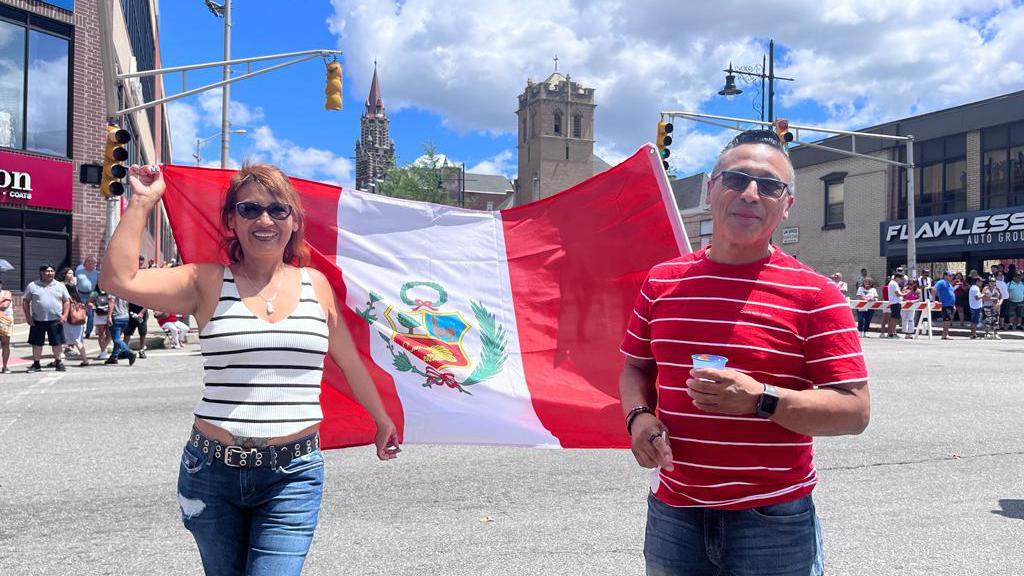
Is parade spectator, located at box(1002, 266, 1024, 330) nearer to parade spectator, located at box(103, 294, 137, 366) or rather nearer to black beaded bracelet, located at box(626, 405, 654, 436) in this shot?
parade spectator, located at box(103, 294, 137, 366)

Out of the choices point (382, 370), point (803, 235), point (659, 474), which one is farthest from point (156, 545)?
point (803, 235)

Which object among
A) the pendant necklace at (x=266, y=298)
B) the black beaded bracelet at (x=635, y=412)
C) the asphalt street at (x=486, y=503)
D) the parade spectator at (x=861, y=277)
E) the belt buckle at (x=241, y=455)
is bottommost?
the asphalt street at (x=486, y=503)

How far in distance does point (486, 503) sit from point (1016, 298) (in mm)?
→ 25318

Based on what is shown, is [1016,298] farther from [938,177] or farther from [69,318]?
[69,318]

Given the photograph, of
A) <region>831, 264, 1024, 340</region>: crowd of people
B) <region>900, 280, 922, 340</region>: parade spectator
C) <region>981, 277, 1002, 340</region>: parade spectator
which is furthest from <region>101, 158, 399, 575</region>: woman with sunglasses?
<region>981, 277, 1002, 340</region>: parade spectator

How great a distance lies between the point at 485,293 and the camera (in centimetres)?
412

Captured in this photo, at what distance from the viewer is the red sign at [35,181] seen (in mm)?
21828

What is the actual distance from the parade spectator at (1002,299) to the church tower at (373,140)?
132 meters

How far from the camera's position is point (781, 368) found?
2.21 m

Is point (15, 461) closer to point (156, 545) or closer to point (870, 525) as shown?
point (156, 545)

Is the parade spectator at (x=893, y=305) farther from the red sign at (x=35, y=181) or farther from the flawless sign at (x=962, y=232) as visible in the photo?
the red sign at (x=35, y=181)

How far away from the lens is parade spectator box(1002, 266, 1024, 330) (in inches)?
1003

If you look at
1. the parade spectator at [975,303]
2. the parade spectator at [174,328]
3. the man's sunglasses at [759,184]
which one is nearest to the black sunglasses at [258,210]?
the man's sunglasses at [759,184]

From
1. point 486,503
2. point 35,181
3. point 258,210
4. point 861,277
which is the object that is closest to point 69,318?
point 35,181
